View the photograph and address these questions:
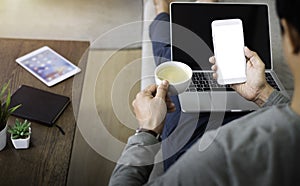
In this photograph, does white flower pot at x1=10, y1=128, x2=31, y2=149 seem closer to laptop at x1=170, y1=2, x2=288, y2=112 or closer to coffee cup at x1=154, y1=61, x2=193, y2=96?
coffee cup at x1=154, y1=61, x2=193, y2=96

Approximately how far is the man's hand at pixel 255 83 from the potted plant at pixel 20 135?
69cm

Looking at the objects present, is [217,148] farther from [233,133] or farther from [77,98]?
[77,98]

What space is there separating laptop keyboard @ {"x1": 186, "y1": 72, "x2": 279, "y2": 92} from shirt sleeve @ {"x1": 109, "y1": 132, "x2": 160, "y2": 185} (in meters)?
0.51

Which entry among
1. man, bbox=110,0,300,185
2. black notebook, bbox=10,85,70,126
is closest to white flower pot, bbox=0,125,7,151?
black notebook, bbox=10,85,70,126

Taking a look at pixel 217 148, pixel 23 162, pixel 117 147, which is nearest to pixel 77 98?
pixel 23 162

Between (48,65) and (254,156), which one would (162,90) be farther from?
(48,65)

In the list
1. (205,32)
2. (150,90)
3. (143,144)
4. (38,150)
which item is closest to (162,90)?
(150,90)

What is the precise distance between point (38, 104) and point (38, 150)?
195mm

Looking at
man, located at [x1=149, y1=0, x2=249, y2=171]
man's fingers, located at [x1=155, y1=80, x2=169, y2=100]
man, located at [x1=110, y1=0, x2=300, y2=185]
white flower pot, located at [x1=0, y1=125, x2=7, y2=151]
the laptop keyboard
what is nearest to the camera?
man, located at [x1=110, y1=0, x2=300, y2=185]

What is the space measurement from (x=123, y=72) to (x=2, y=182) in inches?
41.6

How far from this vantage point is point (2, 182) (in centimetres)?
113

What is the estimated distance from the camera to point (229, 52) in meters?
1.30

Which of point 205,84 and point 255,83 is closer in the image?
point 255,83

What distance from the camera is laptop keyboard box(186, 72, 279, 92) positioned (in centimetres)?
146
